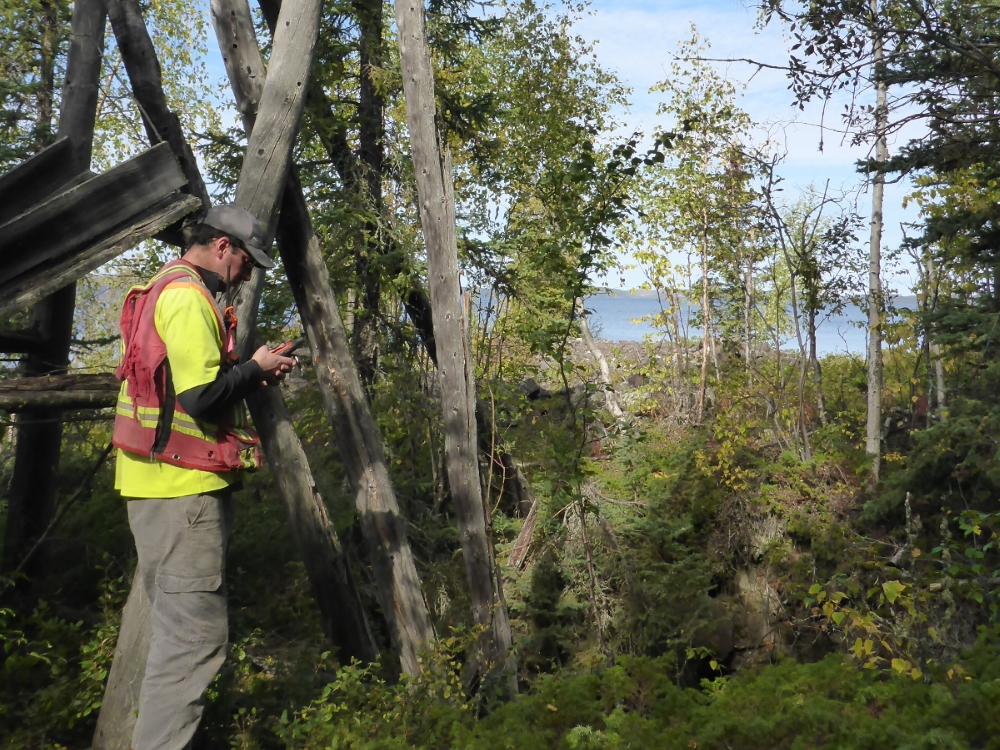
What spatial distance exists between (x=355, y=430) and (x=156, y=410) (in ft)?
7.24

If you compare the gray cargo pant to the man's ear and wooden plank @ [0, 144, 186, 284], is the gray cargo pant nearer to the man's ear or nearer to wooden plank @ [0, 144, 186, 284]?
the man's ear

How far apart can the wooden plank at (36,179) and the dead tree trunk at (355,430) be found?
4.57ft

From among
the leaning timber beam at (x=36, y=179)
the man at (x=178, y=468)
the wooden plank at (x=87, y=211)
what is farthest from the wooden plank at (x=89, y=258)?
the man at (x=178, y=468)

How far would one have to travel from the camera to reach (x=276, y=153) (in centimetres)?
435

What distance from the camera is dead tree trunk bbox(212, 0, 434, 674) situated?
16.1ft

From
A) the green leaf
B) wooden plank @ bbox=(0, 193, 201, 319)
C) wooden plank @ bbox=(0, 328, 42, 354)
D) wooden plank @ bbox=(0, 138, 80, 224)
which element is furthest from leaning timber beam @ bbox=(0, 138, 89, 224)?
the green leaf

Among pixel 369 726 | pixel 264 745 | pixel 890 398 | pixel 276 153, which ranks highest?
pixel 276 153

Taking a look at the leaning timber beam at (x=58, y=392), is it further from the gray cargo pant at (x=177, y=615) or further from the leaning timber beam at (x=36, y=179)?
the gray cargo pant at (x=177, y=615)

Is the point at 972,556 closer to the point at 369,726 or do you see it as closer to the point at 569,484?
the point at 569,484

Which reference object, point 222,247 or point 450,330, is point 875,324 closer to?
point 450,330

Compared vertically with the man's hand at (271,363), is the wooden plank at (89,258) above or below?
above

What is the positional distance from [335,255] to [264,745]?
591cm

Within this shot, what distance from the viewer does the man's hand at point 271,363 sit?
120 inches

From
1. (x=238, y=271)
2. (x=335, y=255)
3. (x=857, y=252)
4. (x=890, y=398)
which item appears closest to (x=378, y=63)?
(x=335, y=255)
